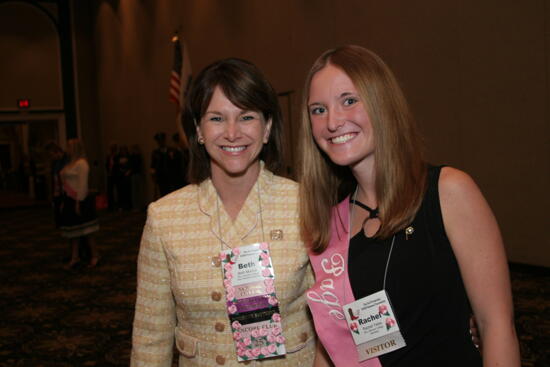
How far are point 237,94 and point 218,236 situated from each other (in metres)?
0.43

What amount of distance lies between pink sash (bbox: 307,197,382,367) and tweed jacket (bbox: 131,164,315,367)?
0.13 m

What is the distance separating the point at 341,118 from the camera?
139cm

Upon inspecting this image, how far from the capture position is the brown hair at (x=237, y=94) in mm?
1594

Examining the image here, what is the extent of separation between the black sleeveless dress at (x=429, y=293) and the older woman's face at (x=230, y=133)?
52cm

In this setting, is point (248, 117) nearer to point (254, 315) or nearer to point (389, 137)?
point (389, 137)

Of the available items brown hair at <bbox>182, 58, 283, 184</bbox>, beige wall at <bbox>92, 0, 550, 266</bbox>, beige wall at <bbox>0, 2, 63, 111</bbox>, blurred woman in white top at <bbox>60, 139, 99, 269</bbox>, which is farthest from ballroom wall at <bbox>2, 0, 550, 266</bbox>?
beige wall at <bbox>0, 2, 63, 111</bbox>

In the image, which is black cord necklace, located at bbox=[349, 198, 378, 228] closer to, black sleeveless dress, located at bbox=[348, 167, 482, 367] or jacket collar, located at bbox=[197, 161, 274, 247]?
black sleeveless dress, located at bbox=[348, 167, 482, 367]

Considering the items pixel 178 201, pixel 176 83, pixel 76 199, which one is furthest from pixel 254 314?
pixel 176 83

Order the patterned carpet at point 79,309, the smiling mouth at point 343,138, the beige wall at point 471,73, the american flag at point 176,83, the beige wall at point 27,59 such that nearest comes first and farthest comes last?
the smiling mouth at point 343,138 < the patterned carpet at point 79,309 < the beige wall at point 471,73 < the american flag at point 176,83 < the beige wall at point 27,59

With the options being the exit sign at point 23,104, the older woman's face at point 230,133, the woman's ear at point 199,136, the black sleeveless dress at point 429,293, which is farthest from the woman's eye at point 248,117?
the exit sign at point 23,104

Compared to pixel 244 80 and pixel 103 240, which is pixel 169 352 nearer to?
pixel 244 80

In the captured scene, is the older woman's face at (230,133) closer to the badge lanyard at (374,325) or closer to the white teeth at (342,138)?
the white teeth at (342,138)

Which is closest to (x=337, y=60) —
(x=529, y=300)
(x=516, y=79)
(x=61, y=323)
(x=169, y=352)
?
(x=169, y=352)

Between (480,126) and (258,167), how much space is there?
4.06 m
